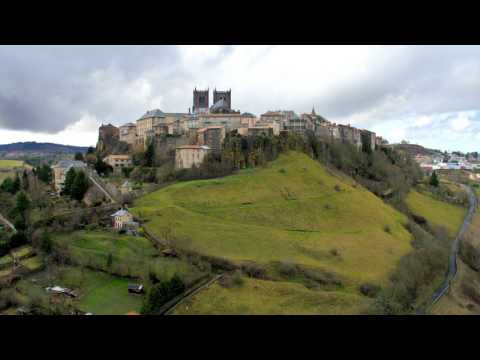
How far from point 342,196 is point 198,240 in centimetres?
1387

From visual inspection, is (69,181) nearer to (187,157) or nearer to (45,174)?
(45,174)

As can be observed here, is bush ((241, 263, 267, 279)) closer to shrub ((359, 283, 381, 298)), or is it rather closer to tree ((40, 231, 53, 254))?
shrub ((359, 283, 381, 298))

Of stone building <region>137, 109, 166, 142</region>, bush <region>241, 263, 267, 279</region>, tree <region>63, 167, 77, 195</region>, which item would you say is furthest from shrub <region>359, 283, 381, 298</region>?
stone building <region>137, 109, 166, 142</region>

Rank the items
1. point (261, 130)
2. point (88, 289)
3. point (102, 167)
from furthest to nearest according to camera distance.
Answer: point (261, 130) < point (102, 167) < point (88, 289)

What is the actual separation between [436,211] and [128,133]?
30968 millimetres

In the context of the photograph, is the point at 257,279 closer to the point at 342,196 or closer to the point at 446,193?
the point at 342,196

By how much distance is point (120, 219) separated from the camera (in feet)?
68.6

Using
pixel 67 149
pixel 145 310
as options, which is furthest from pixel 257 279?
pixel 67 149

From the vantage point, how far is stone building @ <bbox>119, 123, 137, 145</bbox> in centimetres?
3825

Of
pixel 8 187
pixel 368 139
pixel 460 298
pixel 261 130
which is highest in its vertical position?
pixel 368 139

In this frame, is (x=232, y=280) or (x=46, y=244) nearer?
(x=232, y=280)

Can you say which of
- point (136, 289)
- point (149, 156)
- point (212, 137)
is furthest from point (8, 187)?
point (212, 137)

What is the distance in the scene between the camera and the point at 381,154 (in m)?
46.7
